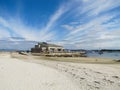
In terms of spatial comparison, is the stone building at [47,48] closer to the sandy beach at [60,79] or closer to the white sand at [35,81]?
the sandy beach at [60,79]

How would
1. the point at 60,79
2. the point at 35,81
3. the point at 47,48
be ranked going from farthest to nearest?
the point at 47,48
the point at 60,79
the point at 35,81

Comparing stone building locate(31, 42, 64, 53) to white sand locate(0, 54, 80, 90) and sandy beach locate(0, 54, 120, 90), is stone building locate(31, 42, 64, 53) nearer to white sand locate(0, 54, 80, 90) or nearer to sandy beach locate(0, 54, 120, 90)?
sandy beach locate(0, 54, 120, 90)

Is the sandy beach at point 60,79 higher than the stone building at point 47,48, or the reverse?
the stone building at point 47,48

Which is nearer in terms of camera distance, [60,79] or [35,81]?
[35,81]

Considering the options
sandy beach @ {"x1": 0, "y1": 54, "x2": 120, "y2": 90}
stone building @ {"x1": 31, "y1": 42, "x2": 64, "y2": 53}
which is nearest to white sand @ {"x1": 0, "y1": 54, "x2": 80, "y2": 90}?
sandy beach @ {"x1": 0, "y1": 54, "x2": 120, "y2": 90}

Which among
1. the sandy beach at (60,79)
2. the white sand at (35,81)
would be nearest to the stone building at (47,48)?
the sandy beach at (60,79)

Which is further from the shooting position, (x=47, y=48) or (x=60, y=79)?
(x=47, y=48)

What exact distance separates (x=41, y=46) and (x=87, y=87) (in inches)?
2861

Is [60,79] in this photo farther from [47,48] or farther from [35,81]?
[47,48]

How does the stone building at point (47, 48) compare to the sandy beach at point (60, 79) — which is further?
the stone building at point (47, 48)

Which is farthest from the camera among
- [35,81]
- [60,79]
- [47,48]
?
[47,48]

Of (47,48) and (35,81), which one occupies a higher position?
(47,48)

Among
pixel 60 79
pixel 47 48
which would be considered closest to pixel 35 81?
pixel 60 79

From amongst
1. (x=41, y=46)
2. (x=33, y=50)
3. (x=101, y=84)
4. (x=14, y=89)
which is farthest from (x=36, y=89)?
(x=33, y=50)
